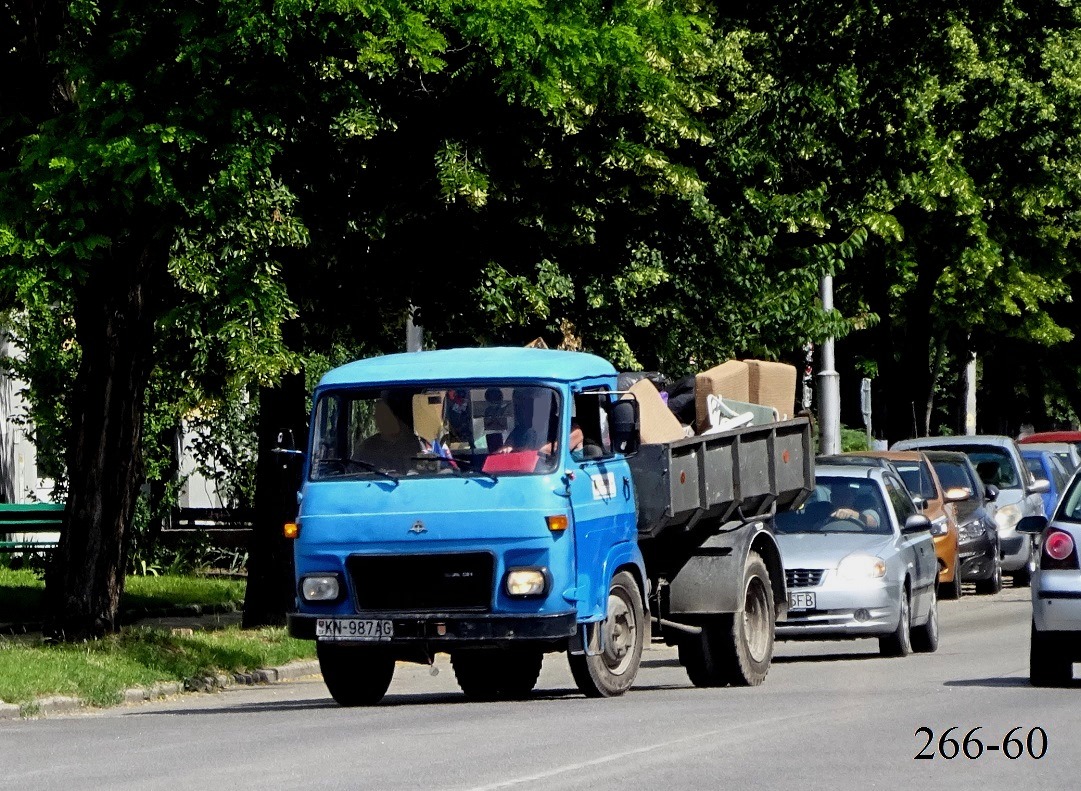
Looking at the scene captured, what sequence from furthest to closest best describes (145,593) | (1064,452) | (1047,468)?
(1064,452) < (1047,468) < (145,593)

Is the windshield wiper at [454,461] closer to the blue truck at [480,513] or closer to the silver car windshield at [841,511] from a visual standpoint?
the blue truck at [480,513]

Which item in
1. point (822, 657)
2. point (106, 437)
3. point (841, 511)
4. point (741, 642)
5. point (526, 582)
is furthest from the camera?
point (841, 511)

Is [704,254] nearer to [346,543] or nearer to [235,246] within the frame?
[235,246]

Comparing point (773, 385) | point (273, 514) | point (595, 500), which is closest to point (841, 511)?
point (773, 385)

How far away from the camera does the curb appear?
14430mm

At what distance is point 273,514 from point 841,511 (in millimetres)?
5952

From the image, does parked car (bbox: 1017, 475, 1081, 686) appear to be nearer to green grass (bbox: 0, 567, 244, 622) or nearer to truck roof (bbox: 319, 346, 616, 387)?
truck roof (bbox: 319, 346, 616, 387)

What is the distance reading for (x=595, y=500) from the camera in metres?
12.9

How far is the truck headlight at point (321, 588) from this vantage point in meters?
12.9

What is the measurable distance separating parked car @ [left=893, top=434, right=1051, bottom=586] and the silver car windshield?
10113 millimetres

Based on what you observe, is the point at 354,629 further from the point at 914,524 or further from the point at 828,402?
the point at 828,402

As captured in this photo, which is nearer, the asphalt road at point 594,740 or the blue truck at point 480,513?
the asphalt road at point 594,740

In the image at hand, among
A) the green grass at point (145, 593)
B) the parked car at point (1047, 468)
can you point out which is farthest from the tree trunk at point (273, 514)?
the parked car at point (1047, 468)

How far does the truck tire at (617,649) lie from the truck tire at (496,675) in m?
1.63
